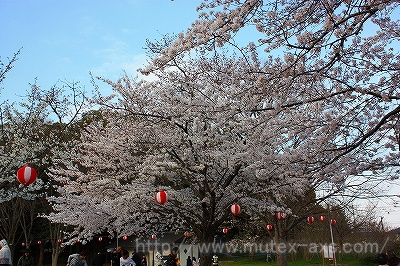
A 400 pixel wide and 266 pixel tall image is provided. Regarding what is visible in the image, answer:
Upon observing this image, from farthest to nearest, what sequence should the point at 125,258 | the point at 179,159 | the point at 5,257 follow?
A: the point at 179,159 < the point at 125,258 < the point at 5,257

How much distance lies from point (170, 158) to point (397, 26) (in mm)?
7503

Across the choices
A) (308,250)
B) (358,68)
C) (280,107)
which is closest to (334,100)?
(358,68)

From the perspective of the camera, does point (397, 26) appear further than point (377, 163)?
No

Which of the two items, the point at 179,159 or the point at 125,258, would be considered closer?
the point at 125,258

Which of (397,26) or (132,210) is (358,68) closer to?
(397,26)

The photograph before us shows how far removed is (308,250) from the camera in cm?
2723

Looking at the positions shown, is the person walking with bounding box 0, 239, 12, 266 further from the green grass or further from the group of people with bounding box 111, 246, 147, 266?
the green grass

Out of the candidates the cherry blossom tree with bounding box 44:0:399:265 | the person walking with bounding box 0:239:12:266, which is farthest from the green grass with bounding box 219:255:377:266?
the person walking with bounding box 0:239:12:266

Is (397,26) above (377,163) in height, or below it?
above

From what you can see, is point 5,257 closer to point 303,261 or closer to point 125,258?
point 125,258

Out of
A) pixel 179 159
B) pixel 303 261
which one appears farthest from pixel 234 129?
pixel 303 261

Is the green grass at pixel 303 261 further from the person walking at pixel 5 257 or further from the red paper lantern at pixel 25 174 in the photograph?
the red paper lantern at pixel 25 174

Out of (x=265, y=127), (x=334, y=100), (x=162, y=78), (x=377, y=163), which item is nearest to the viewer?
(x=334, y=100)

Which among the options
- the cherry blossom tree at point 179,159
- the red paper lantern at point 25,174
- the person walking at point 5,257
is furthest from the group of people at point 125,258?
the red paper lantern at point 25,174
